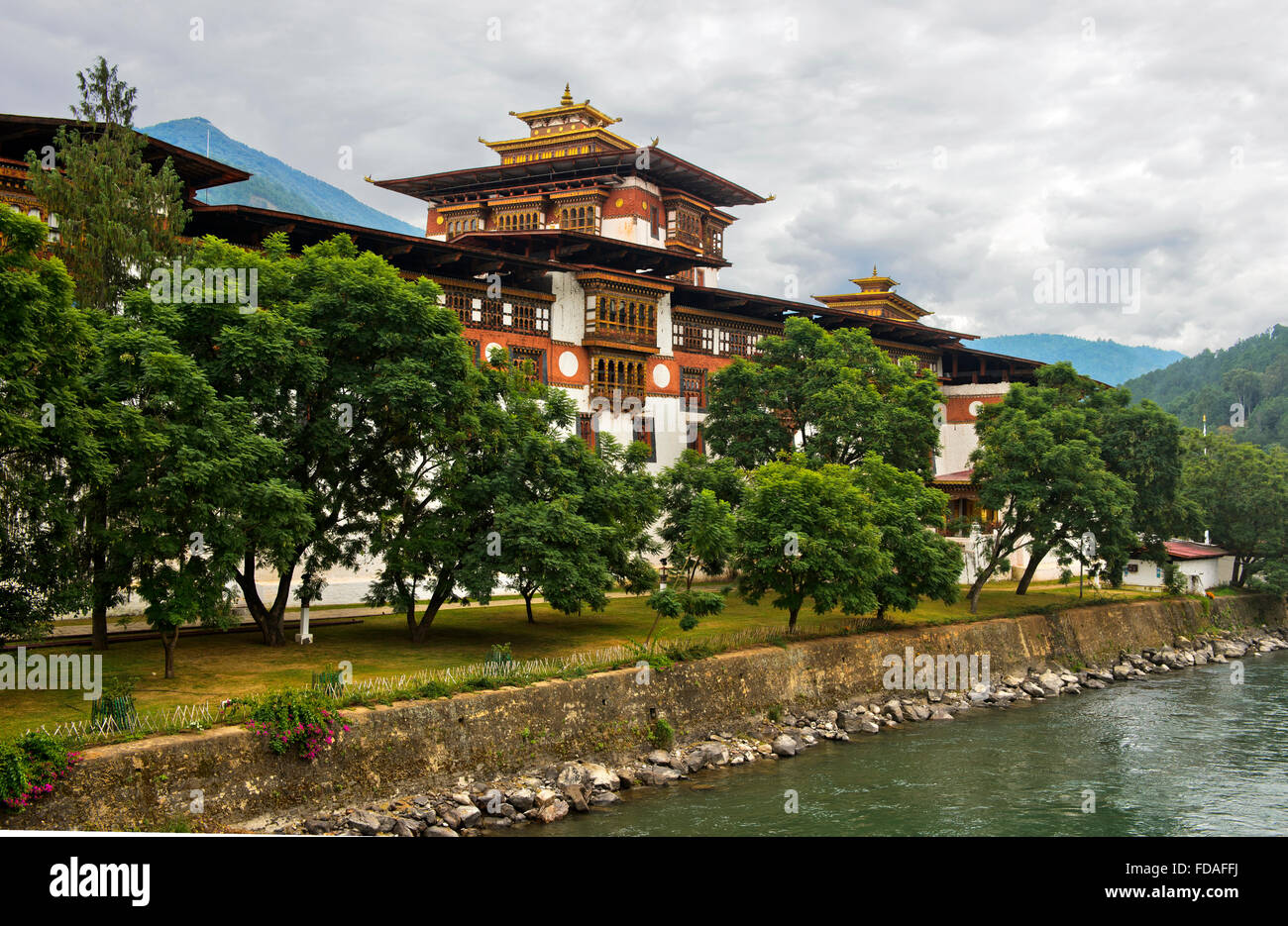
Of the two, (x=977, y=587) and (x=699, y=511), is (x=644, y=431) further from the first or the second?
(x=699, y=511)

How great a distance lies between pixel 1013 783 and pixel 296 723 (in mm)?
19120

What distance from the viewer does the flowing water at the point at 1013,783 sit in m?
24.0

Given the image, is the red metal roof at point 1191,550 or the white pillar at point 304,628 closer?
the white pillar at point 304,628

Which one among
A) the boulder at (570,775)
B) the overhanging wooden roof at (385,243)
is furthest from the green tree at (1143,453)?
the boulder at (570,775)

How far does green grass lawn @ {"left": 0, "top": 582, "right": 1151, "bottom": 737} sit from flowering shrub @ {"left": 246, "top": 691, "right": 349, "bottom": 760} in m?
2.84

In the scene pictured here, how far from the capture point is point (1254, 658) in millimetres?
53094

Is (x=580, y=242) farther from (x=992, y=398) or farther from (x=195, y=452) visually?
(x=992, y=398)

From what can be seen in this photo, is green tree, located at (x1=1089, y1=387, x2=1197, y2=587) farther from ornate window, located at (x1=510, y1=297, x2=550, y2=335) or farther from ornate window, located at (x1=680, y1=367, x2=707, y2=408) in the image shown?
ornate window, located at (x1=510, y1=297, x2=550, y2=335)

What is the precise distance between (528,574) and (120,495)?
36.5 feet

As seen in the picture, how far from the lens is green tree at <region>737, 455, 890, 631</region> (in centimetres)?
3484

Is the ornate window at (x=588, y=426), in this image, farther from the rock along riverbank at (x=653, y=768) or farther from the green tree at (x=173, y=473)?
the green tree at (x=173, y=473)

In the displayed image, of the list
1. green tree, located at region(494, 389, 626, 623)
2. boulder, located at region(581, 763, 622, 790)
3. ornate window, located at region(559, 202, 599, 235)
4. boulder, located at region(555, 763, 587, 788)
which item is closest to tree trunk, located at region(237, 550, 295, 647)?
green tree, located at region(494, 389, 626, 623)

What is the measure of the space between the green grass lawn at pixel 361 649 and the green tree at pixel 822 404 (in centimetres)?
814

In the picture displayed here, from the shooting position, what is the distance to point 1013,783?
1102 inches
